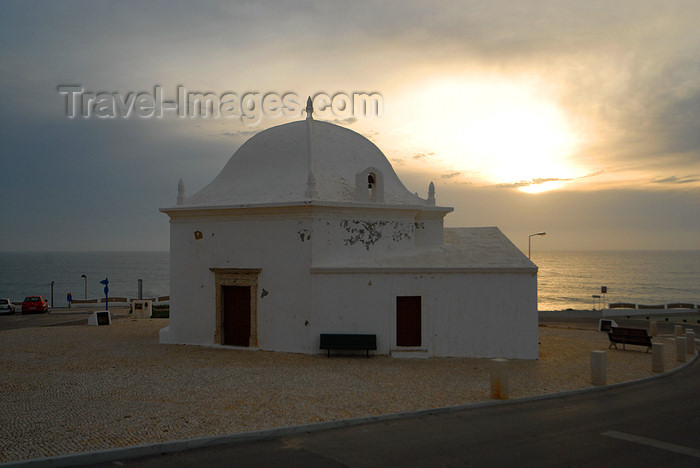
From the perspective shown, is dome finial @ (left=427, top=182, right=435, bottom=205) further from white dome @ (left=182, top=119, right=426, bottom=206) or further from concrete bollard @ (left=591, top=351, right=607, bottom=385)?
concrete bollard @ (left=591, top=351, right=607, bottom=385)

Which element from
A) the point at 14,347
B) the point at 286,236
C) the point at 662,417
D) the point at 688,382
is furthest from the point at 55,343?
the point at 688,382

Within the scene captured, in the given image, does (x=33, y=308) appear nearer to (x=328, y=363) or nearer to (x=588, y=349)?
(x=328, y=363)

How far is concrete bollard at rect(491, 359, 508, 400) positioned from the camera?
10820 mm

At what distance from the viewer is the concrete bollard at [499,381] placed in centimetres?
1082

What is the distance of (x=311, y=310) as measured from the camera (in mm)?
16344

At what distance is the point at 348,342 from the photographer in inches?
619

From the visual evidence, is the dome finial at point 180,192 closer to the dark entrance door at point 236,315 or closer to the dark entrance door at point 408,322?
the dark entrance door at point 236,315

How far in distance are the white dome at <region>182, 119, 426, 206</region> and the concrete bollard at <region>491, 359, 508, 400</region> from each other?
830 centimetres

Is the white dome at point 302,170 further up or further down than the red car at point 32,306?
further up

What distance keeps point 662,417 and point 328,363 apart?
8.63 meters

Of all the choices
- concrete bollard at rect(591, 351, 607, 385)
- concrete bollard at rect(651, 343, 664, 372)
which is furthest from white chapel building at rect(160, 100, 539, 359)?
concrete bollard at rect(591, 351, 607, 385)

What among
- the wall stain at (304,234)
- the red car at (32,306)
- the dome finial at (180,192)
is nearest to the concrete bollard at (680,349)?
the wall stain at (304,234)

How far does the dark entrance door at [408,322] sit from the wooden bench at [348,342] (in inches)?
41.1

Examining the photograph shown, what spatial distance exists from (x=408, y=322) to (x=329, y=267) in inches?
127
